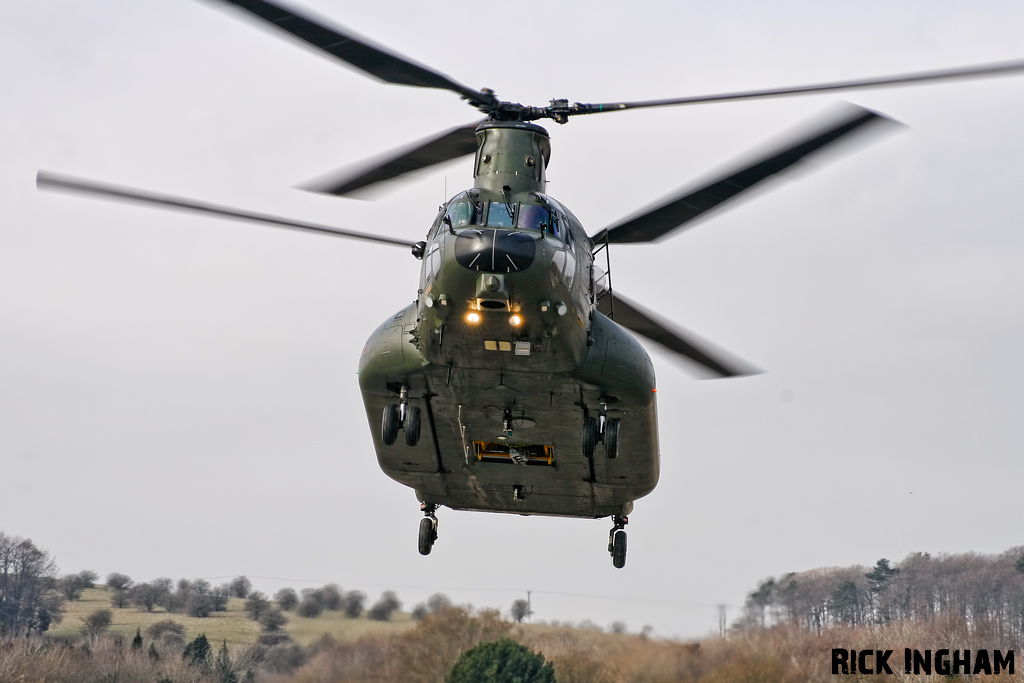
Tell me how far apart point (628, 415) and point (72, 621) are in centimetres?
2443

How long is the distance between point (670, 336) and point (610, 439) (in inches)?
114

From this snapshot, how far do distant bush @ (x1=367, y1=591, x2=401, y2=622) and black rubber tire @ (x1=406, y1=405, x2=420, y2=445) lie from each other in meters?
12.1

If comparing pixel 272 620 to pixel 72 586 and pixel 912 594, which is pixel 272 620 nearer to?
pixel 72 586

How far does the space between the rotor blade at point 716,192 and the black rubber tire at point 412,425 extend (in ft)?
12.2

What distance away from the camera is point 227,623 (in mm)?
29984

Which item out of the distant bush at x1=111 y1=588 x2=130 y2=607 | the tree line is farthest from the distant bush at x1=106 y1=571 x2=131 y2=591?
the tree line

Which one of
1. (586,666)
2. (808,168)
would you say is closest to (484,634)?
(586,666)

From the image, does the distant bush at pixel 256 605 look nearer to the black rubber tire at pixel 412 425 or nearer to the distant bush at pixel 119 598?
the distant bush at pixel 119 598

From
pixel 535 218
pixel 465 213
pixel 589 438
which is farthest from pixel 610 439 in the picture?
pixel 465 213

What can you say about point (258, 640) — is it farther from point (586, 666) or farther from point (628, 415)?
point (628, 415)

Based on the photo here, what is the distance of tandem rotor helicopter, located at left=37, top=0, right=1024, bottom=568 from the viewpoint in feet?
43.3

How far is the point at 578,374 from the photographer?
14.3m

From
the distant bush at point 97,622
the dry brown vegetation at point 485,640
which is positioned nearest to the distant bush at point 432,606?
the dry brown vegetation at point 485,640

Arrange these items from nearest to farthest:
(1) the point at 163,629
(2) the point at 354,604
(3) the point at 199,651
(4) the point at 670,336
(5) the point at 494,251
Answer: (5) the point at 494,251 → (4) the point at 670,336 → (2) the point at 354,604 → (3) the point at 199,651 → (1) the point at 163,629
